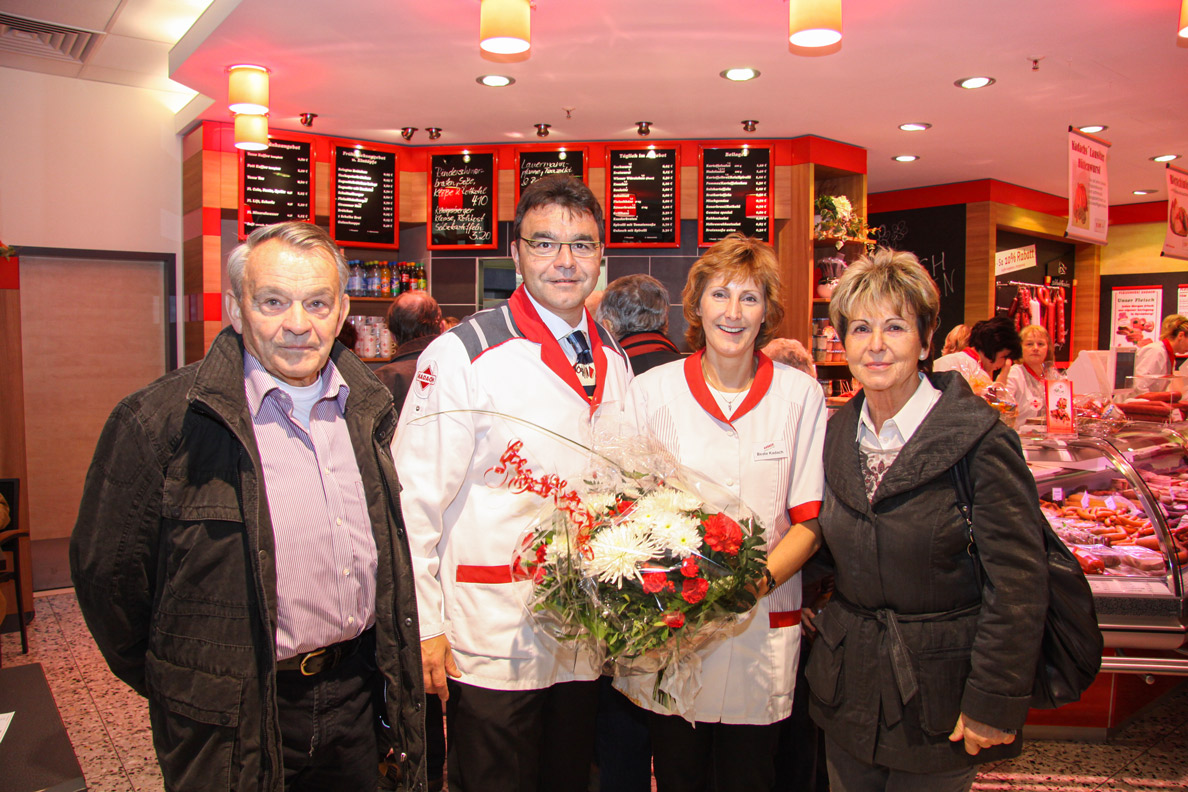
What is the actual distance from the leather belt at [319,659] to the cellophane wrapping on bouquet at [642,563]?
17.0 inches

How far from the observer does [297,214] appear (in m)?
6.48

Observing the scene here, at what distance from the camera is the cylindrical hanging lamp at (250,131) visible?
5090 mm

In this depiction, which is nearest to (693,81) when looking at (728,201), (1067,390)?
(728,201)

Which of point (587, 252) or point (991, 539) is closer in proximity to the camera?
point (991, 539)

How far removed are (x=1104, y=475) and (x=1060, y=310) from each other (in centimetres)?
871

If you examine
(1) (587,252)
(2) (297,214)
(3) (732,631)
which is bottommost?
(3) (732,631)

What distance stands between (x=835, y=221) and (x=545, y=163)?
2.55 metres

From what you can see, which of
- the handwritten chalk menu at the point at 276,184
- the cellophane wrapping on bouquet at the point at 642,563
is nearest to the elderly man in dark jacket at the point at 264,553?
the cellophane wrapping on bouquet at the point at 642,563

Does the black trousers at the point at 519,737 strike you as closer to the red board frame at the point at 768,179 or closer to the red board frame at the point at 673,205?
the red board frame at the point at 673,205

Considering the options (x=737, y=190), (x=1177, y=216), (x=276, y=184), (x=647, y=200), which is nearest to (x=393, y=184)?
(x=276, y=184)

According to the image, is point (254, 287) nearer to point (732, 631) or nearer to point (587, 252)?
point (587, 252)

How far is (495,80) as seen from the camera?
5.22m

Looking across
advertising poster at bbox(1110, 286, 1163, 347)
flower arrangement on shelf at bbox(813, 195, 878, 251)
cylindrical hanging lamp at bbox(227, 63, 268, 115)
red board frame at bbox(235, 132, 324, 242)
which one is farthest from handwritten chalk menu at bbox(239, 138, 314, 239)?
advertising poster at bbox(1110, 286, 1163, 347)

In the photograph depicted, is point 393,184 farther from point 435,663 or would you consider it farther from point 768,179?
point 435,663
